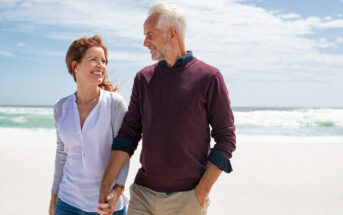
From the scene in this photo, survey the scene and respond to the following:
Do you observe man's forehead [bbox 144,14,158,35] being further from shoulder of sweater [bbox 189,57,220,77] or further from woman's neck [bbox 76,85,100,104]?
woman's neck [bbox 76,85,100,104]

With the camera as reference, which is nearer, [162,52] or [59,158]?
[162,52]

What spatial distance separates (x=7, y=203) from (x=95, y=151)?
3.75m

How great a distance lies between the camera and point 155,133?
75.2 inches

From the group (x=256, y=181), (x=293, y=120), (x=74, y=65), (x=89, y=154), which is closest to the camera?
(x=89, y=154)

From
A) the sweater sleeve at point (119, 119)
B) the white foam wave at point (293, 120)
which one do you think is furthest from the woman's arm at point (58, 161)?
the white foam wave at point (293, 120)

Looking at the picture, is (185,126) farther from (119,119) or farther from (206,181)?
(119,119)

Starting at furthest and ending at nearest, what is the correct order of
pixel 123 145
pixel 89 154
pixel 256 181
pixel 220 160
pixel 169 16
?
pixel 256 181
pixel 89 154
pixel 123 145
pixel 169 16
pixel 220 160

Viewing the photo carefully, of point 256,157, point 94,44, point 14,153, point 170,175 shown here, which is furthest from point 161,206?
point 14,153

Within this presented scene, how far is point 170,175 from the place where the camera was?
1.89 meters

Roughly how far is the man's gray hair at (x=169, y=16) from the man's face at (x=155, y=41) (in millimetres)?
27

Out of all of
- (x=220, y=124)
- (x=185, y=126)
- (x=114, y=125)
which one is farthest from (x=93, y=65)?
(x=220, y=124)

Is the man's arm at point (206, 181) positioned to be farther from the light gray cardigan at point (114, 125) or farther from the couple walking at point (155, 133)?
the light gray cardigan at point (114, 125)

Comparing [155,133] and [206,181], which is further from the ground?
[155,133]

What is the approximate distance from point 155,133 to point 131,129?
218 mm
